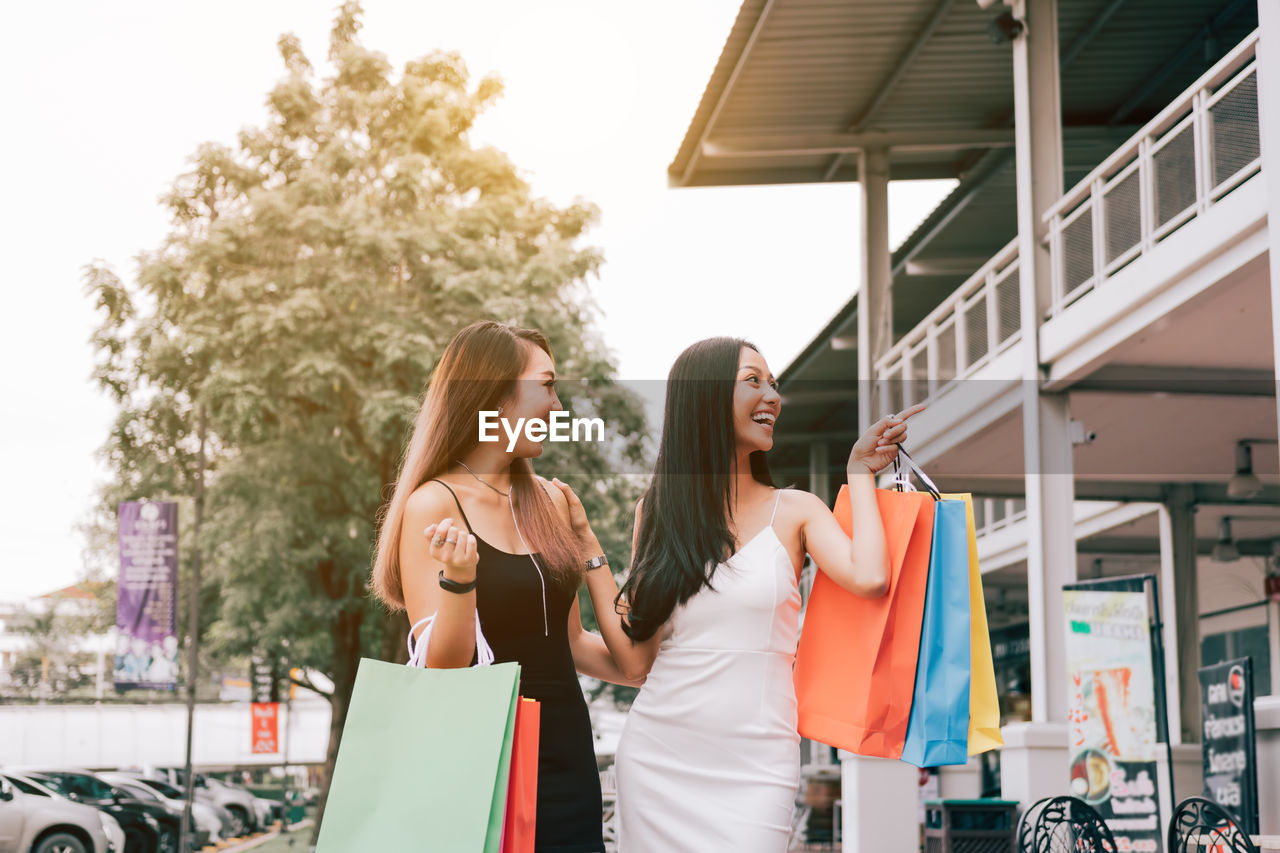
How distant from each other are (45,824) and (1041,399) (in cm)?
1255

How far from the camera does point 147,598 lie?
17797 millimetres

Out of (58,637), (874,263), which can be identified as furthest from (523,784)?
(58,637)

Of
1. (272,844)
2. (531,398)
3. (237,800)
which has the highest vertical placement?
(531,398)

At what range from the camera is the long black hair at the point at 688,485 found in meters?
2.95

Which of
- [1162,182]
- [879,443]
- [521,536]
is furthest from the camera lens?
[1162,182]

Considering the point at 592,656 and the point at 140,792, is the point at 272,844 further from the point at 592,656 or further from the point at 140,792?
the point at 592,656

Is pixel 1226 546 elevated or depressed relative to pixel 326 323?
depressed

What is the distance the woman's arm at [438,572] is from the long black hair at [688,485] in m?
0.45

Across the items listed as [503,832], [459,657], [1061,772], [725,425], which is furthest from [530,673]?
[1061,772]

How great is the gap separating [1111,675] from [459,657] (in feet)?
27.1

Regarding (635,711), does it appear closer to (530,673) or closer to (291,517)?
(530,673)

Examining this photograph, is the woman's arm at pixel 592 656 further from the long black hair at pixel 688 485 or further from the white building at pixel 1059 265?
the white building at pixel 1059 265

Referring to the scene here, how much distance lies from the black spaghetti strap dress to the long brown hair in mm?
95

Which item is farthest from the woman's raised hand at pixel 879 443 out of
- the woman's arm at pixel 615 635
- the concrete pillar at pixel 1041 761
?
the concrete pillar at pixel 1041 761
